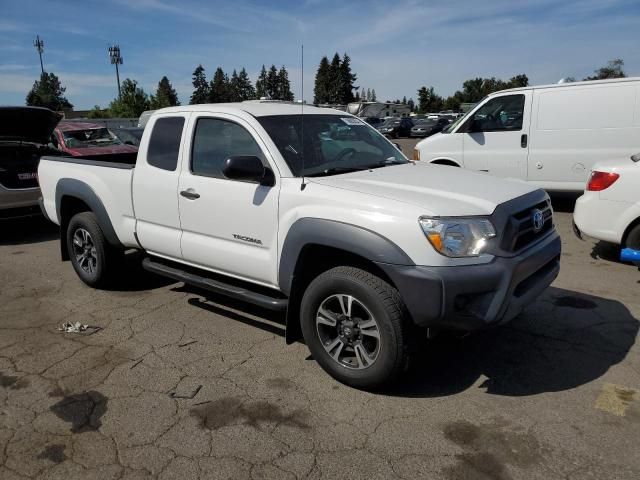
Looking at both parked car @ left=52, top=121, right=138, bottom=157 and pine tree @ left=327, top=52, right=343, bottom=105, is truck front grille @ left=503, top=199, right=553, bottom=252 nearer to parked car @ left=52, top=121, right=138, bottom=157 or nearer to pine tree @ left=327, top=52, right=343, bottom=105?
parked car @ left=52, top=121, right=138, bottom=157

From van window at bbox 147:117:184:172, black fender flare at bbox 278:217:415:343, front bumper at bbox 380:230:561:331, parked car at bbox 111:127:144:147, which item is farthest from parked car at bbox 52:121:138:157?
front bumper at bbox 380:230:561:331

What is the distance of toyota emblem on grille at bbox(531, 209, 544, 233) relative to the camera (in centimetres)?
350

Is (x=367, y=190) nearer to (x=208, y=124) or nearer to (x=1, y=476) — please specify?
(x=208, y=124)

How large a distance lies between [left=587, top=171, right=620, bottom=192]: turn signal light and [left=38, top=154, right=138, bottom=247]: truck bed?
4710mm

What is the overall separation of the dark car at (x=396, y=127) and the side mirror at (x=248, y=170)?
106 ft

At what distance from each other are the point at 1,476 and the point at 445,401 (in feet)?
8.14

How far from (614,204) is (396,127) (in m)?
31.0

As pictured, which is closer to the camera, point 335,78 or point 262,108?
point 262,108

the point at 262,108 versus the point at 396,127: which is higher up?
the point at 262,108

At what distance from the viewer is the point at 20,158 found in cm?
811

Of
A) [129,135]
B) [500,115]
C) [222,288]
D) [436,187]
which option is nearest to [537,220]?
[436,187]

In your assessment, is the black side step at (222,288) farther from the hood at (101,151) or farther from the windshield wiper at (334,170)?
the hood at (101,151)

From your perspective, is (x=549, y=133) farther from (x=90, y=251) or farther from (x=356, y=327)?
(x=90, y=251)

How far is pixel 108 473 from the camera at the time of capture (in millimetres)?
2715
